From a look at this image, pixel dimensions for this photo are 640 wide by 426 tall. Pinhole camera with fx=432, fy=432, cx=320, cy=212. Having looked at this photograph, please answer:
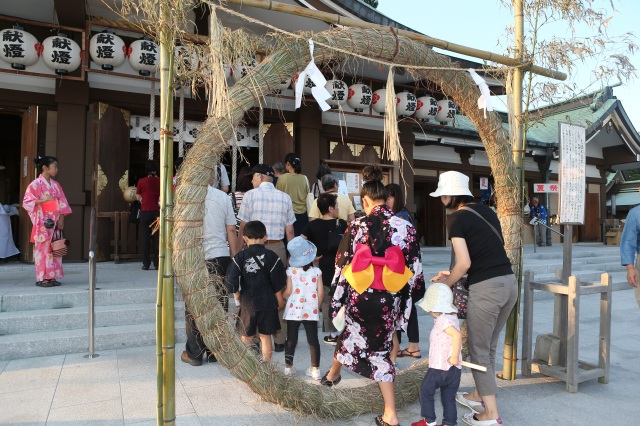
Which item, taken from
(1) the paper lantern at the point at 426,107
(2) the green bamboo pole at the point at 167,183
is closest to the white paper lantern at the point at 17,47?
(2) the green bamboo pole at the point at 167,183

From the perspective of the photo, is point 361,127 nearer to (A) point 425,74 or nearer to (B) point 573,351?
(A) point 425,74

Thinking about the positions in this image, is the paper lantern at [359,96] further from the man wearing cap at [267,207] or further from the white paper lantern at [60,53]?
the man wearing cap at [267,207]

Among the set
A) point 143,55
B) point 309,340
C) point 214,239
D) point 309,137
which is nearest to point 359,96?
point 309,137

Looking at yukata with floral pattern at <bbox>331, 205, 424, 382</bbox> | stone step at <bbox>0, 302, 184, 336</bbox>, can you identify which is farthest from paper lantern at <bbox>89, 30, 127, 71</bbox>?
yukata with floral pattern at <bbox>331, 205, 424, 382</bbox>

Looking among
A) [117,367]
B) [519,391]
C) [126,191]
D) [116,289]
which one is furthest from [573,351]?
[126,191]

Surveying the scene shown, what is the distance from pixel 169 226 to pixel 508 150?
10.7 ft

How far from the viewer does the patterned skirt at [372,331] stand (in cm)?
303

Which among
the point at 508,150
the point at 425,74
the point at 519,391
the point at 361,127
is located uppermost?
the point at 361,127

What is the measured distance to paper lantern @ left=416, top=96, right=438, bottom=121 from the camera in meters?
10.3

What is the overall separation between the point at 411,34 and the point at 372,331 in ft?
8.00

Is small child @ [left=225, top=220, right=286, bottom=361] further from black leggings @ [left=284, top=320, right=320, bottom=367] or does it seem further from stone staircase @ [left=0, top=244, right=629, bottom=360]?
stone staircase @ [left=0, top=244, right=629, bottom=360]

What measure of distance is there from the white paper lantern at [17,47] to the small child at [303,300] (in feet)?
19.6

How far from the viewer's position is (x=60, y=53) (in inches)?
277

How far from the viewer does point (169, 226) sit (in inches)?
96.0
